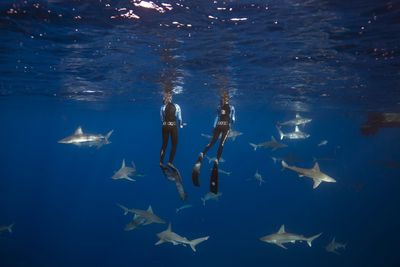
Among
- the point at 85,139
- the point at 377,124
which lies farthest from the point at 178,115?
the point at 377,124

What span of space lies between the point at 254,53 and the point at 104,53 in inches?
280

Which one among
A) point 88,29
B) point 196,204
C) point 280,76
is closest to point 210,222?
point 196,204

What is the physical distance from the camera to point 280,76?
2125cm

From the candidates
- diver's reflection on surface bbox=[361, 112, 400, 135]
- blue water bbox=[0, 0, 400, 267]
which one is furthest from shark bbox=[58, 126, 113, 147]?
diver's reflection on surface bbox=[361, 112, 400, 135]

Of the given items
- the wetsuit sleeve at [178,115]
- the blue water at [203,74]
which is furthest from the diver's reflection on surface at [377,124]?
the wetsuit sleeve at [178,115]

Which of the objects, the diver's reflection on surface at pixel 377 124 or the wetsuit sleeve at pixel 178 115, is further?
the diver's reflection on surface at pixel 377 124

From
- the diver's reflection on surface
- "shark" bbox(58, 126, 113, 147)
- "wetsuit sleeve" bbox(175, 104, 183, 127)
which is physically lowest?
the diver's reflection on surface

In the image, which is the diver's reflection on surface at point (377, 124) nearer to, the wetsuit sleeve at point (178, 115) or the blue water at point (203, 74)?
the blue water at point (203, 74)

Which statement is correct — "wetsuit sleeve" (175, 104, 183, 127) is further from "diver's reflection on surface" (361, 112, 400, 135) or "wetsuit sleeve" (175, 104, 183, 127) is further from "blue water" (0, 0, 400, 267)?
"diver's reflection on surface" (361, 112, 400, 135)

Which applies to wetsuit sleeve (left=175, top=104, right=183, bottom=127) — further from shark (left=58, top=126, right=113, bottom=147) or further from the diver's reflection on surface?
the diver's reflection on surface

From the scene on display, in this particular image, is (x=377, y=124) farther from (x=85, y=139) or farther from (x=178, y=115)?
(x=85, y=139)

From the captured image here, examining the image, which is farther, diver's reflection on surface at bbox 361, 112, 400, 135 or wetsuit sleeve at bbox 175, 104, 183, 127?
diver's reflection on surface at bbox 361, 112, 400, 135

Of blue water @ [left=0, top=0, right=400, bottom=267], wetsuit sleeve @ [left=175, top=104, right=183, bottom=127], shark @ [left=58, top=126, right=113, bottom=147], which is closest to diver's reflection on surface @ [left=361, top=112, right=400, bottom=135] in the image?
blue water @ [left=0, top=0, right=400, bottom=267]

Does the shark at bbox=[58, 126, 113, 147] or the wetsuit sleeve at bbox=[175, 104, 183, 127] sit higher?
the wetsuit sleeve at bbox=[175, 104, 183, 127]
